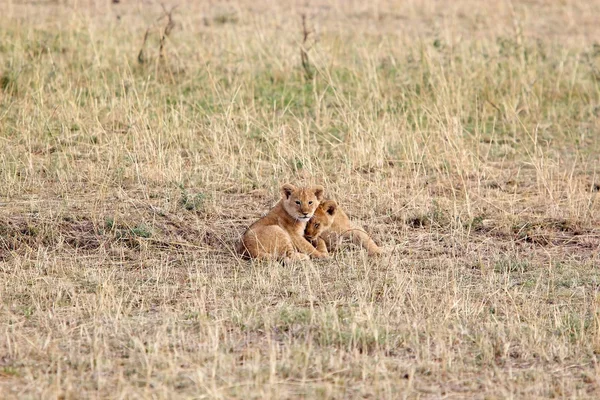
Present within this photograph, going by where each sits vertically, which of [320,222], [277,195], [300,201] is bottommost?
[277,195]

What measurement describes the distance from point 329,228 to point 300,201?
0.39m

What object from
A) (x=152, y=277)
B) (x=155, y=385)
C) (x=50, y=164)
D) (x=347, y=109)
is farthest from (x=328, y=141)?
(x=155, y=385)

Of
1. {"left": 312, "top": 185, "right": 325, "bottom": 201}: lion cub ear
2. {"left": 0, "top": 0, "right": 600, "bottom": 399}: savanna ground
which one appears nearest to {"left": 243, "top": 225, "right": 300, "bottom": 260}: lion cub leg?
{"left": 0, "top": 0, "right": 600, "bottom": 399}: savanna ground

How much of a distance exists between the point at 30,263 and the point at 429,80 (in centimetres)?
590

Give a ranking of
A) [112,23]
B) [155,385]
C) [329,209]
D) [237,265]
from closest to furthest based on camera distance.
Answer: [155,385] → [237,265] → [329,209] → [112,23]

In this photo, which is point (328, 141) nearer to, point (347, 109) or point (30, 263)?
point (347, 109)

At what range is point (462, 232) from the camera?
837 centimetres

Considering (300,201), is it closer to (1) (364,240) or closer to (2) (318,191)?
(2) (318,191)

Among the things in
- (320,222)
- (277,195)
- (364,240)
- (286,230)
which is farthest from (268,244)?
(277,195)

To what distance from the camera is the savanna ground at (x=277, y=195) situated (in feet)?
18.9

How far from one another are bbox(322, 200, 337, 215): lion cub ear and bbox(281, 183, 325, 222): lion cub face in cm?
13

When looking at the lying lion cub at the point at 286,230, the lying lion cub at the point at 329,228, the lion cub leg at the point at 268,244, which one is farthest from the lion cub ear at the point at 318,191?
the lion cub leg at the point at 268,244

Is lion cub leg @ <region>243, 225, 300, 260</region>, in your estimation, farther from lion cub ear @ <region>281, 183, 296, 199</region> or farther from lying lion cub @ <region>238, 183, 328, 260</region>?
lion cub ear @ <region>281, 183, 296, 199</region>

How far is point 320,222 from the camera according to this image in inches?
323
